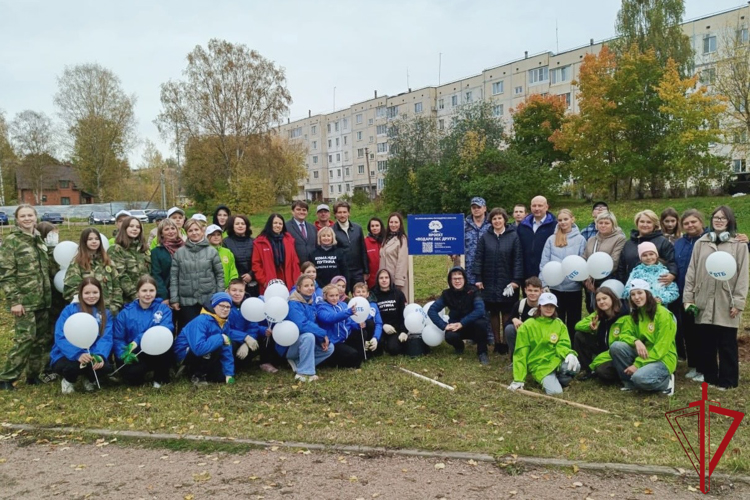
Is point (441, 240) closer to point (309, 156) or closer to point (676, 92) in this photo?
point (676, 92)

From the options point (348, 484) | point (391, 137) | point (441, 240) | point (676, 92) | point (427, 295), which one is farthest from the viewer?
point (391, 137)

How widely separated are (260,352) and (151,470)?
10.0 ft

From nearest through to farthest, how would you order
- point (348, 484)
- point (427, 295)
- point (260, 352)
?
point (348, 484) < point (260, 352) < point (427, 295)

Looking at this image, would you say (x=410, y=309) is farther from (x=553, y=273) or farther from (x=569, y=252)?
(x=569, y=252)

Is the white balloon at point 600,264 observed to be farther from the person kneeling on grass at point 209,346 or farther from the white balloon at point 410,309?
the person kneeling on grass at point 209,346

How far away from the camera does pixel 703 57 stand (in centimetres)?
4116

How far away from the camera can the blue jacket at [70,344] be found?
6492mm

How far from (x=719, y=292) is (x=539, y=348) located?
2.04 m

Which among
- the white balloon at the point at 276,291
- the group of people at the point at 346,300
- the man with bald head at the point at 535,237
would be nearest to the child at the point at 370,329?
the group of people at the point at 346,300

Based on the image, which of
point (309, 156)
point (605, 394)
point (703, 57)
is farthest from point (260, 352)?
point (309, 156)

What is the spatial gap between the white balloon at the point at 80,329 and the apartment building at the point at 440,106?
30.3m

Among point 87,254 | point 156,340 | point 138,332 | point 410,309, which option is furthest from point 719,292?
point 87,254

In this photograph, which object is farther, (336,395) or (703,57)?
(703,57)

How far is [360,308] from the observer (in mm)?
7574
